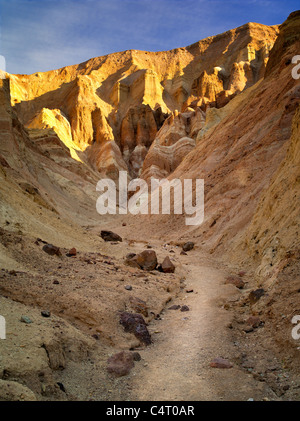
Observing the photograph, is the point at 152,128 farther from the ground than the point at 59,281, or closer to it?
farther from the ground

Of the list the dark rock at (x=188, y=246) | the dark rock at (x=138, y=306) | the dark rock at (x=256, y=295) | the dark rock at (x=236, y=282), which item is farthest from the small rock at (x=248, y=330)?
the dark rock at (x=188, y=246)

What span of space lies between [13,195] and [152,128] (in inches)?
2055

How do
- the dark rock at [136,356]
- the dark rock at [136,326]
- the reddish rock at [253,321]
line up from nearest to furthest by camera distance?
the dark rock at [136,356] < the dark rock at [136,326] < the reddish rock at [253,321]

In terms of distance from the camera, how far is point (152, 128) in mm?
62250

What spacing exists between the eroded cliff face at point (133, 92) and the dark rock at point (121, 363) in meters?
37.5

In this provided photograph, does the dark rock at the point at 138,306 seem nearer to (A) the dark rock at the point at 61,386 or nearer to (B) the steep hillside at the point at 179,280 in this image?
(B) the steep hillside at the point at 179,280

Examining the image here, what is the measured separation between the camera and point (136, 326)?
225 inches

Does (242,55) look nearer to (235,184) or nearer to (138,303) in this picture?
(235,184)

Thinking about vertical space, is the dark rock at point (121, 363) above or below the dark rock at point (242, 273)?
below

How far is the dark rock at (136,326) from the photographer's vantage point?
18.1 ft

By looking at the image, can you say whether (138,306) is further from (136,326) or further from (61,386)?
→ (61,386)

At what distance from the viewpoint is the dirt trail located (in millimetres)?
3855
